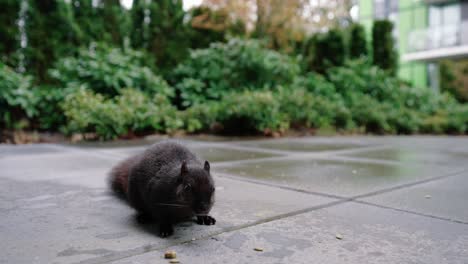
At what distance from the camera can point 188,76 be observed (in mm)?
9094

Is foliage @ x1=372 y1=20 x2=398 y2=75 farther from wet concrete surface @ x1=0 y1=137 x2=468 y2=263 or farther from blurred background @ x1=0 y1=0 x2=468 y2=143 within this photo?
wet concrete surface @ x1=0 y1=137 x2=468 y2=263

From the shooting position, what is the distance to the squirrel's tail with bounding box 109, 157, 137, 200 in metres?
2.27

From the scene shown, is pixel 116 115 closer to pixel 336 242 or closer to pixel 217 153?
pixel 217 153

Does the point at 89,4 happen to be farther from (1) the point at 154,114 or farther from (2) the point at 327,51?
(2) the point at 327,51

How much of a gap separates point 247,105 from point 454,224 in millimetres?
5000

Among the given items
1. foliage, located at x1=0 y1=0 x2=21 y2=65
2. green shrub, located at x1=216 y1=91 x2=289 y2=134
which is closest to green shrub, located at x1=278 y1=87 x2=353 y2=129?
green shrub, located at x1=216 y1=91 x2=289 y2=134

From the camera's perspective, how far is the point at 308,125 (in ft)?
25.5

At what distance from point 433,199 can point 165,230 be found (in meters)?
1.57

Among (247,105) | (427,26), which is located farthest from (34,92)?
(427,26)

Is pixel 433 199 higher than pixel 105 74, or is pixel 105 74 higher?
pixel 105 74

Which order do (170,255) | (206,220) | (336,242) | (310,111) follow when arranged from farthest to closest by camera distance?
(310,111) < (206,220) < (336,242) < (170,255)

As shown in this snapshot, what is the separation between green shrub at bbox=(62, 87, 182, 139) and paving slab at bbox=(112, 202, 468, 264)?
4.27 meters

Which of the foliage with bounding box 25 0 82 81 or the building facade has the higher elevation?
the building facade

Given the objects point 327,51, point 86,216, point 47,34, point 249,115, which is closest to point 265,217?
point 86,216
